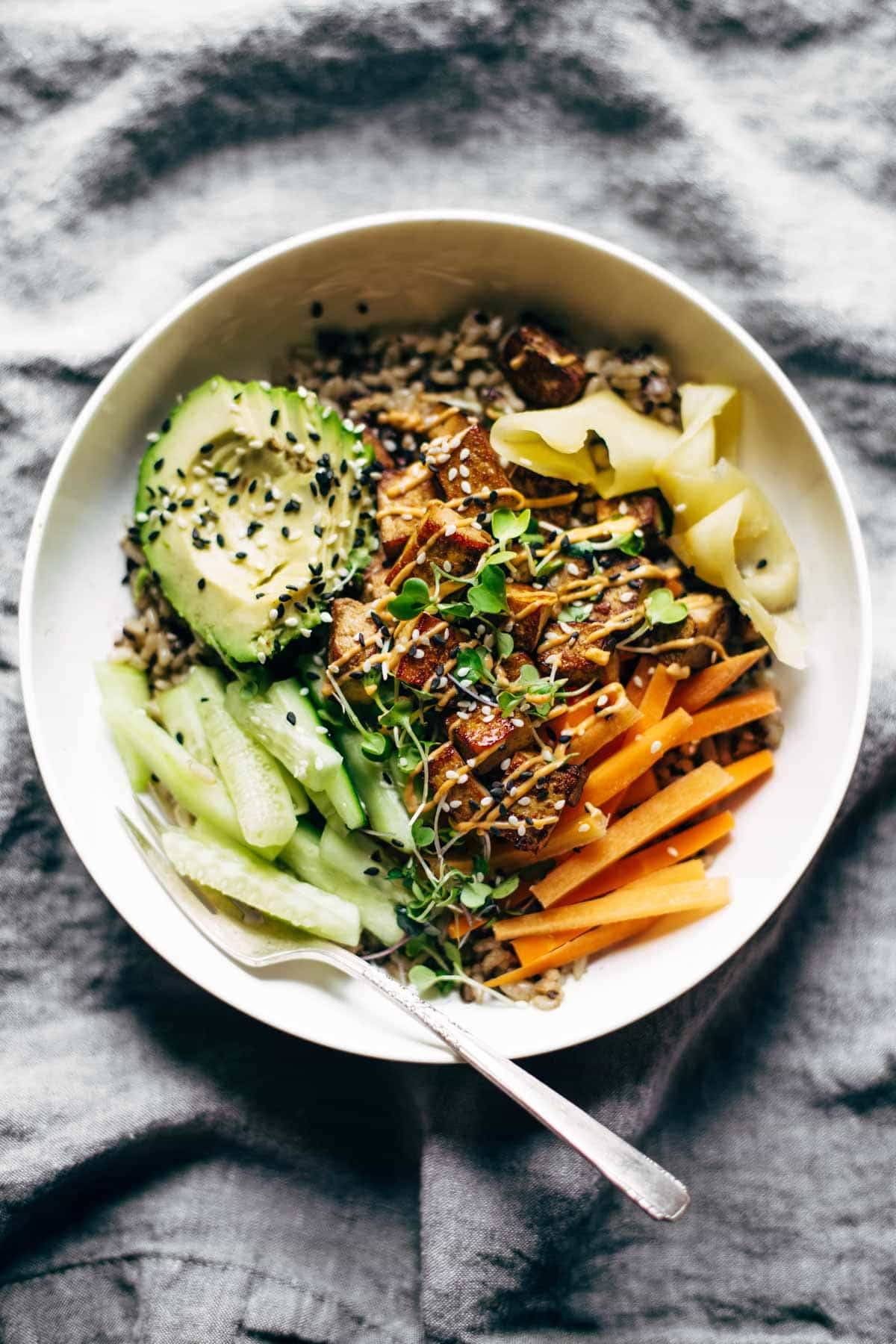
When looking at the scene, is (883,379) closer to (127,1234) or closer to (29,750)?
(29,750)

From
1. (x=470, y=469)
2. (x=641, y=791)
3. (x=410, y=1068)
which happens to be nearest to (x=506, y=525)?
(x=470, y=469)

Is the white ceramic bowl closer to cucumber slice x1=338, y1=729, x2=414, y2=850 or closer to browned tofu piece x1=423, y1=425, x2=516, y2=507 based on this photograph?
cucumber slice x1=338, y1=729, x2=414, y2=850

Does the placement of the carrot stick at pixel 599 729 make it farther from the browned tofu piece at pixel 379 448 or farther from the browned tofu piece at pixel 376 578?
the browned tofu piece at pixel 379 448

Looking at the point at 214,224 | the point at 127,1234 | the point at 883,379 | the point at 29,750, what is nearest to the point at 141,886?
the point at 29,750

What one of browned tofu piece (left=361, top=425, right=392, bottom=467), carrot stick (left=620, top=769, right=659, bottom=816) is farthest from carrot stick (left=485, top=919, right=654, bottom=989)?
browned tofu piece (left=361, top=425, right=392, bottom=467)

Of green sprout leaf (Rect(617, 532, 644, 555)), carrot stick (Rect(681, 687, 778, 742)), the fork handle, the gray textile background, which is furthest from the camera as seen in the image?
the gray textile background

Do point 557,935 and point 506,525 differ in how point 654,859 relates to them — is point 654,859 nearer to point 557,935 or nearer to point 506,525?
point 557,935
